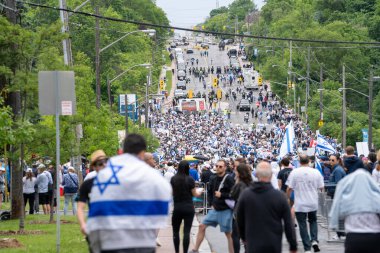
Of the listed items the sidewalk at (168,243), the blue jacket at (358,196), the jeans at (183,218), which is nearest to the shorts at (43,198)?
the sidewalk at (168,243)

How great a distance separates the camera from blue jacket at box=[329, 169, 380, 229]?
484 inches

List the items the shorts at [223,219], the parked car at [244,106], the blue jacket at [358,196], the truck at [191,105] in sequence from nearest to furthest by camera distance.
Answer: the blue jacket at [358,196], the shorts at [223,219], the truck at [191,105], the parked car at [244,106]

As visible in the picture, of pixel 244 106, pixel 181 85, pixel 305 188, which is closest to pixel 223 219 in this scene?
pixel 305 188

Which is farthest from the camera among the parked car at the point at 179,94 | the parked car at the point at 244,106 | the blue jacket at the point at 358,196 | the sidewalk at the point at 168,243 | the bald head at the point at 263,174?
the parked car at the point at 179,94

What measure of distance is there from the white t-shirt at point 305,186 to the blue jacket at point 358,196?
6.63 metres

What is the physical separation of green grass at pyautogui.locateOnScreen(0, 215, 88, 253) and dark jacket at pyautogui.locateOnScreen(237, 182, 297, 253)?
7.22m

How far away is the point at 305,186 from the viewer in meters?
19.1

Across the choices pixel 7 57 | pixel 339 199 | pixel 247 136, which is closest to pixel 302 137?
pixel 247 136

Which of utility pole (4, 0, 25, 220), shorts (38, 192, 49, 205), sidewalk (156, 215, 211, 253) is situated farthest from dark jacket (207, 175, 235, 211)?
shorts (38, 192, 49, 205)

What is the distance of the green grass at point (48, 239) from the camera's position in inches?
782

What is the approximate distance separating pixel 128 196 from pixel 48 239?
12.6 m

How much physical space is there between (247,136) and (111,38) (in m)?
16.8

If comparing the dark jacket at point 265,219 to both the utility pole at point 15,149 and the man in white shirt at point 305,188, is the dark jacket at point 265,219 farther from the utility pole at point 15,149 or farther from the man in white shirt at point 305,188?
the utility pole at point 15,149

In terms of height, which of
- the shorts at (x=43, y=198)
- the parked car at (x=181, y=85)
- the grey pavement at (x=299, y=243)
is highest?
the grey pavement at (x=299, y=243)
